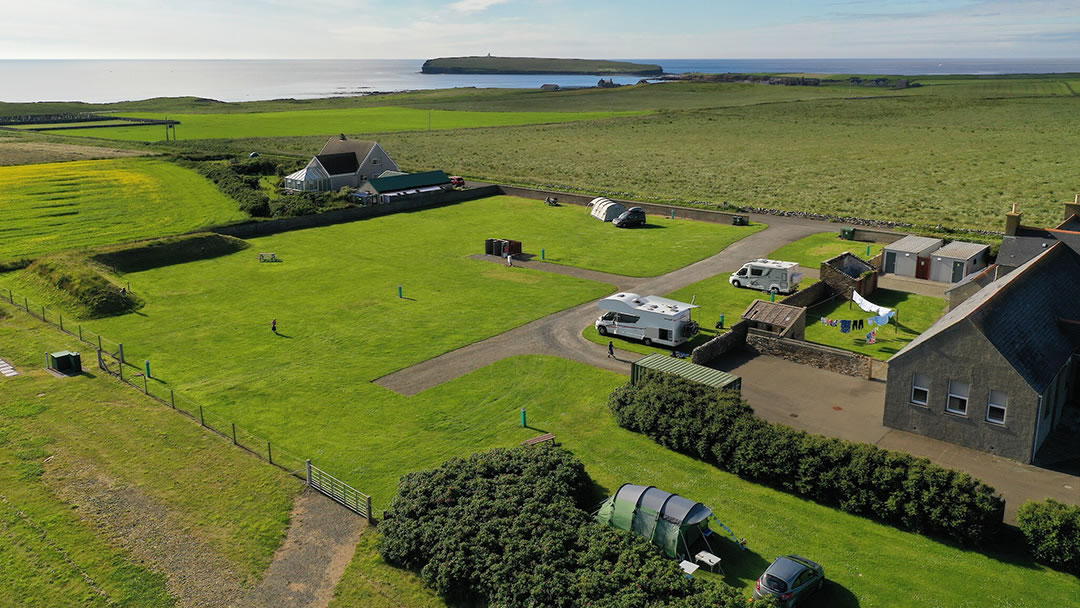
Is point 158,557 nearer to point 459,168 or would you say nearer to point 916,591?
point 916,591

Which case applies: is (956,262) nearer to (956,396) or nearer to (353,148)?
(956,396)

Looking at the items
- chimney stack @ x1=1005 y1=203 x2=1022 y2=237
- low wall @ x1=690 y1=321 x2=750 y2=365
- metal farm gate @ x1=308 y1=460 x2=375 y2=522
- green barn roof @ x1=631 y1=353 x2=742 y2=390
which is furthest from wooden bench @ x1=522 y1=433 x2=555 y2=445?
chimney stack @ x1=1005 y1=203 x2=1022 y2=237

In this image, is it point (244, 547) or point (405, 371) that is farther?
point (405, 371)

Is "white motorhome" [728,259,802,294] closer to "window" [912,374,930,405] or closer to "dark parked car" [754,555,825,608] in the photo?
"window" [912,374,930,405]

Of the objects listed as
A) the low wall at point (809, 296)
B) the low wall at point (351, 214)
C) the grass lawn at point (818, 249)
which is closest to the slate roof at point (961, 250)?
the grass lawn at point (818, 249)

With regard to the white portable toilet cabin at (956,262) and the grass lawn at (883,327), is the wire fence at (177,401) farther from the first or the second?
the white portable toilet cabin at (956,262)

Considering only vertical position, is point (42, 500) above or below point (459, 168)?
below

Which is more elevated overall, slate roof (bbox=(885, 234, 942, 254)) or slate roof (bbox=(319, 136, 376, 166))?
slate roof (bbox=(319, 136, 376, 166))

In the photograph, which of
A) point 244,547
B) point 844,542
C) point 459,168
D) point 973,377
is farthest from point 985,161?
point 244,547
